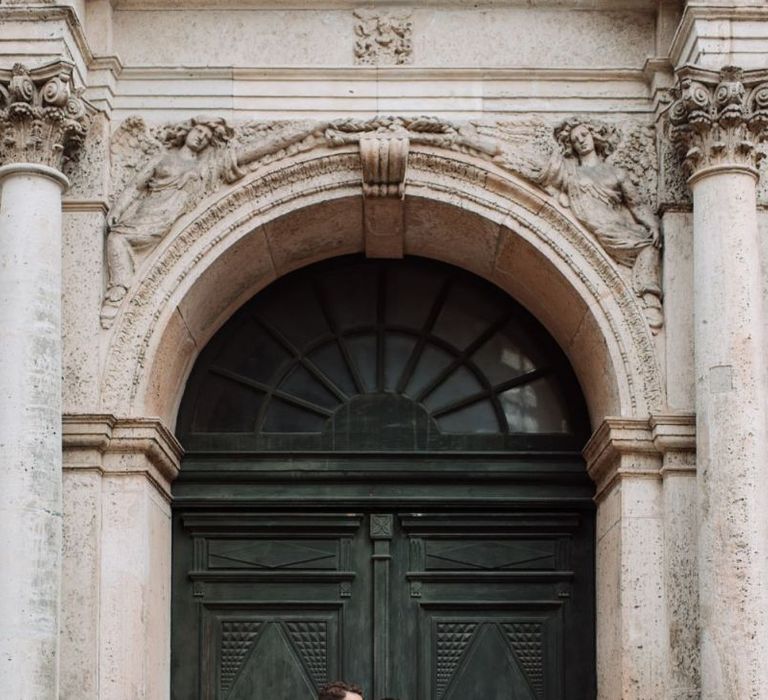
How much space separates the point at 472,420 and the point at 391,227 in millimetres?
1328

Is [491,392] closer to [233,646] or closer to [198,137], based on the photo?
[233,646]

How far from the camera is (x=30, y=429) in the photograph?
419 inches

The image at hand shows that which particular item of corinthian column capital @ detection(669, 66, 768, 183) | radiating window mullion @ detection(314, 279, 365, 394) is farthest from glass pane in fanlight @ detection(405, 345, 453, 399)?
corinthian column capital @ detection(669, 66, 768, 183)

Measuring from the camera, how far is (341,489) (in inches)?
484

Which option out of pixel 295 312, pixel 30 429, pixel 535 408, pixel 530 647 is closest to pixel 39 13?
pixel 30 429

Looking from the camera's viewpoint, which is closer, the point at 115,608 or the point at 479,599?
the point at 115,608

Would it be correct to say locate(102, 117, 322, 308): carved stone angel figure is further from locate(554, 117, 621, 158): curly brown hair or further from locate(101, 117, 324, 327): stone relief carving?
locate(554, 117, 621, 158): curly brown hair

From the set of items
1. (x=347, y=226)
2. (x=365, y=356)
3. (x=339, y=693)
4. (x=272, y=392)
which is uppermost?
(x=347, y=226)

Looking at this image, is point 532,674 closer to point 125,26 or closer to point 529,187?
point 529,187

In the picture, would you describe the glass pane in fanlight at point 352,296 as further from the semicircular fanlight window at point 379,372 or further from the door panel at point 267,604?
the door panel at point 267,604

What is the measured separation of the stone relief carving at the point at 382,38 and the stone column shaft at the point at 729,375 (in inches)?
65.7

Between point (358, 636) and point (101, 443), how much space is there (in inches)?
80.8

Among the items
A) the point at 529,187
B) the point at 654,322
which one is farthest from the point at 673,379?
the point at 529,187

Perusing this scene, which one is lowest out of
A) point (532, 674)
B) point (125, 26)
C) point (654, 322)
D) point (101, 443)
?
point (532, 674)
